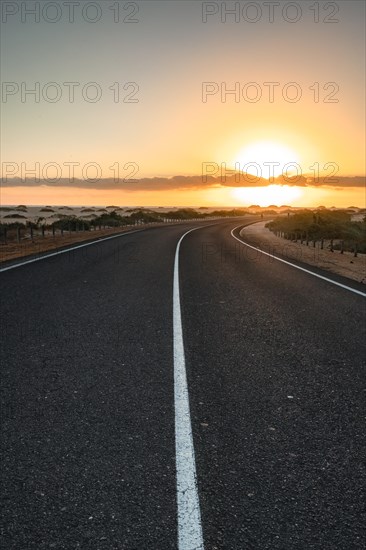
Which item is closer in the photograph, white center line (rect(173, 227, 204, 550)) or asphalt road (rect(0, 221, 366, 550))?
white center line (rect(173, 227, 204, 550))

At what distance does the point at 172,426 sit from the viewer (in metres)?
3.75

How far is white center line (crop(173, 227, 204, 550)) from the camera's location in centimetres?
248

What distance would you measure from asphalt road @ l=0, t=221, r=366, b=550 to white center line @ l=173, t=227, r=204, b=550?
0.16ft

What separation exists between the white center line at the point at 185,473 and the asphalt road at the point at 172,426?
0.05 meters

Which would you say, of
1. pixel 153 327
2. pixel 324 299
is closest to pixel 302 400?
pixel 153 327

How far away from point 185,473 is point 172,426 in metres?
0.70

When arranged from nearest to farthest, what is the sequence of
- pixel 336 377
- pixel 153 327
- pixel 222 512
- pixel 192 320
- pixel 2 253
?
1. pixel 222 512
2. pixel 336 377
3. pixel 153 327
4. pixel 192 320
5. pixel 2 253

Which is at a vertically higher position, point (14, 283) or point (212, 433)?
point (14, 283)

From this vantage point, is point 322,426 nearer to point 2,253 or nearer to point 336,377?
point 336,377

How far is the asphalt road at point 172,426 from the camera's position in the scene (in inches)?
102

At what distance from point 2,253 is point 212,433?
1613cm

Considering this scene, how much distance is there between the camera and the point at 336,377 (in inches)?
193

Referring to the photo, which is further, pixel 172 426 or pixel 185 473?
pixel 172 426

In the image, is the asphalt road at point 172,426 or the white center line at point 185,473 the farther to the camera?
the asphalt road at point 172,426
